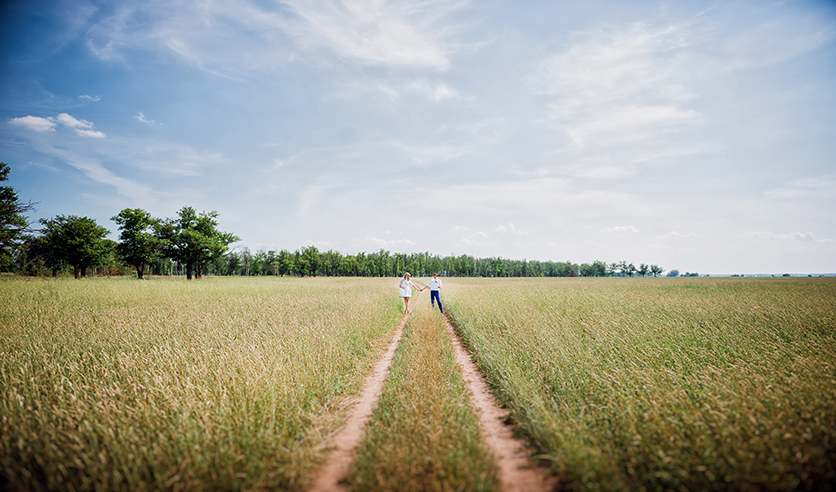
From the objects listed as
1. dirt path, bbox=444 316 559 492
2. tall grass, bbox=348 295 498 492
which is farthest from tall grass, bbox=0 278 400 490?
dirt path, bbox=444 316 559 492

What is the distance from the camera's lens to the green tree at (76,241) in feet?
122

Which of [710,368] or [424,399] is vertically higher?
[710,368]

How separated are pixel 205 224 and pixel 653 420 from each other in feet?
187

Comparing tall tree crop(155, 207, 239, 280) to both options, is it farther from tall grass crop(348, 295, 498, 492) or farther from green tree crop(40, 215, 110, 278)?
tall grass crop(348, 295, 498, 492)

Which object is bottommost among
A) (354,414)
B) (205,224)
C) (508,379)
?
(354,414)

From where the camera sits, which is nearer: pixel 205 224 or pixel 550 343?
pixel 550 343

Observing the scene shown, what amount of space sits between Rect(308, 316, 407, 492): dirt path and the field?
0.15m

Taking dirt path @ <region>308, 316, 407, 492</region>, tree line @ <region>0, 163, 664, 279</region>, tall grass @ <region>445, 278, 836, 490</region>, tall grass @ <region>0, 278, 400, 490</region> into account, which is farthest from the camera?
tree line @ <region>0, 163, 664, 279</region>

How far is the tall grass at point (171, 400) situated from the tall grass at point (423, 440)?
78 cm

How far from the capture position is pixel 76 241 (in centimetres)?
3741

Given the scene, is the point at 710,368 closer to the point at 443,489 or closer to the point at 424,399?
the point at 424,399

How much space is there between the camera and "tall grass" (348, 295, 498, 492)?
327 centimetres

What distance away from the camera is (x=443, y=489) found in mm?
3168

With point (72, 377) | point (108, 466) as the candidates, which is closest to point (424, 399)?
point (108, 466)
